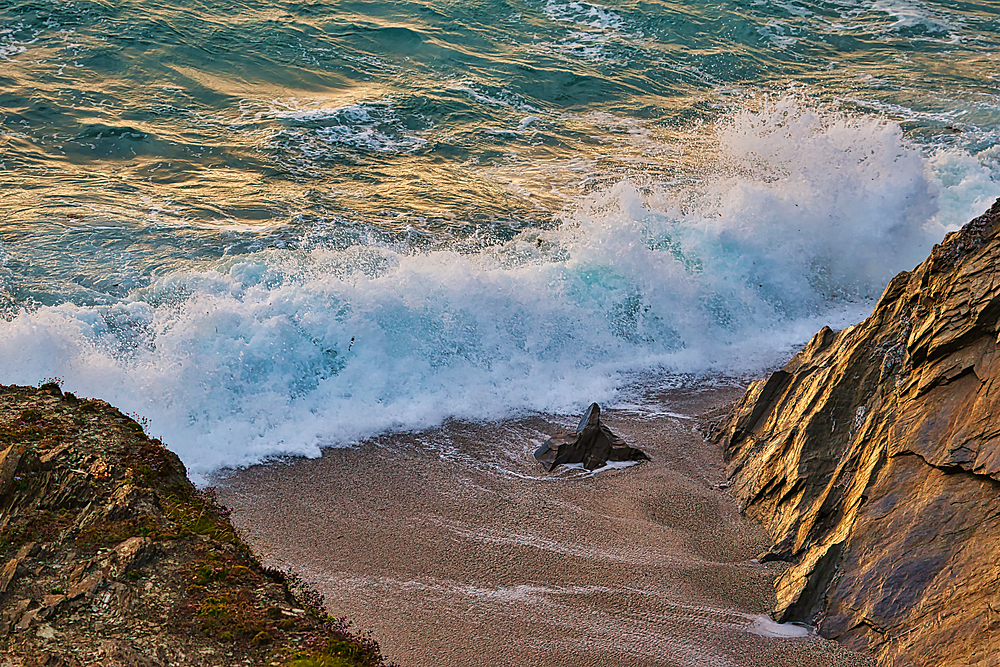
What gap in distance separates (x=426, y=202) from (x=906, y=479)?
10352mm

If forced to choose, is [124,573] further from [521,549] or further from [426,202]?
[426,202]

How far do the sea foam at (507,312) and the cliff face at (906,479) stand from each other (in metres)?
3.54

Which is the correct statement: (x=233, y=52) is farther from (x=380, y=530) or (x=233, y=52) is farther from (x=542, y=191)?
(x=380, y=530)

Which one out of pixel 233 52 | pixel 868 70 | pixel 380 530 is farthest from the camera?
pixel 868 70

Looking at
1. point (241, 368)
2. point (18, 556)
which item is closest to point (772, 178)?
point (241, 368)

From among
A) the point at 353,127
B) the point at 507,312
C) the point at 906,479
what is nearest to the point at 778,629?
the point at 906,479

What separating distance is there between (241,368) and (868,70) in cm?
2129

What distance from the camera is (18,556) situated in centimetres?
510

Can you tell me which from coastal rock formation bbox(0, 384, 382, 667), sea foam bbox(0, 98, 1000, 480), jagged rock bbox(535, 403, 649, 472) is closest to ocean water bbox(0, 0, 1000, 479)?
sea foam bbox(0, 98, 1000, 480)

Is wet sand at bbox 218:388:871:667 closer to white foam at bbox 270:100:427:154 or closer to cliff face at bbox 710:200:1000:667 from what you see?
cliff face at bbox 710:200:1000:667

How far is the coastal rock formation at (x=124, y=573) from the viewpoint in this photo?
4719 millimetres

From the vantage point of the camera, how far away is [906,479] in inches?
258

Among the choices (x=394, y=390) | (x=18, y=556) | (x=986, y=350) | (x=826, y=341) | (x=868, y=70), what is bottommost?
(x=394, y=390)

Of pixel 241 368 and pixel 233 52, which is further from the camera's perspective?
pixel 233 52
